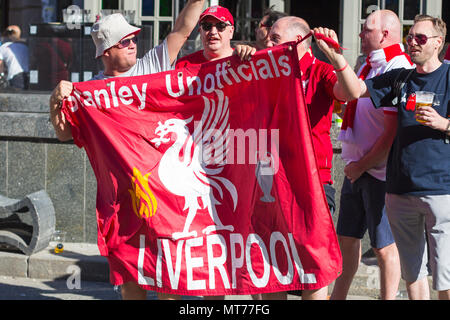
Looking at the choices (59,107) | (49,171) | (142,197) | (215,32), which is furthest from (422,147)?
(49,171)

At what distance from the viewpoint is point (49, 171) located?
7707 mm

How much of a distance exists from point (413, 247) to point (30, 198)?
3.80 m

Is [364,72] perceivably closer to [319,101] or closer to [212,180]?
[319,101]

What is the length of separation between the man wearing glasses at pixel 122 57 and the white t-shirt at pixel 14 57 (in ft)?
12.9

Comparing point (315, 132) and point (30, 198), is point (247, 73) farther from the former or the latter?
point (30, 198)

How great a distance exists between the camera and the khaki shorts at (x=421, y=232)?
4598 mm

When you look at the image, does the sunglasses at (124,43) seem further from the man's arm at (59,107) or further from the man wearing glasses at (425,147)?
the man wearing glasses at (425,147)

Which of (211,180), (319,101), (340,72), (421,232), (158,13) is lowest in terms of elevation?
(421,232)

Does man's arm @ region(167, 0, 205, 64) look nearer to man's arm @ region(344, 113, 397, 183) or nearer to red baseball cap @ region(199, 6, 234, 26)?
red baseball cap @ region(199, 6, 234, 26)

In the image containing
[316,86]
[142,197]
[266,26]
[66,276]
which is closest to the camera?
[142,197]

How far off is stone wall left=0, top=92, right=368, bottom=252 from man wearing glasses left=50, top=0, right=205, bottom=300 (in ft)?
9.12

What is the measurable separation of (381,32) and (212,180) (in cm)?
154

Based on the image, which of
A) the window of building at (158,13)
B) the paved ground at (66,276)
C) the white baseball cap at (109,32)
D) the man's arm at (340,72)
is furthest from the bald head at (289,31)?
the window of building at (158,13)

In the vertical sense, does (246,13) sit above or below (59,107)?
above
